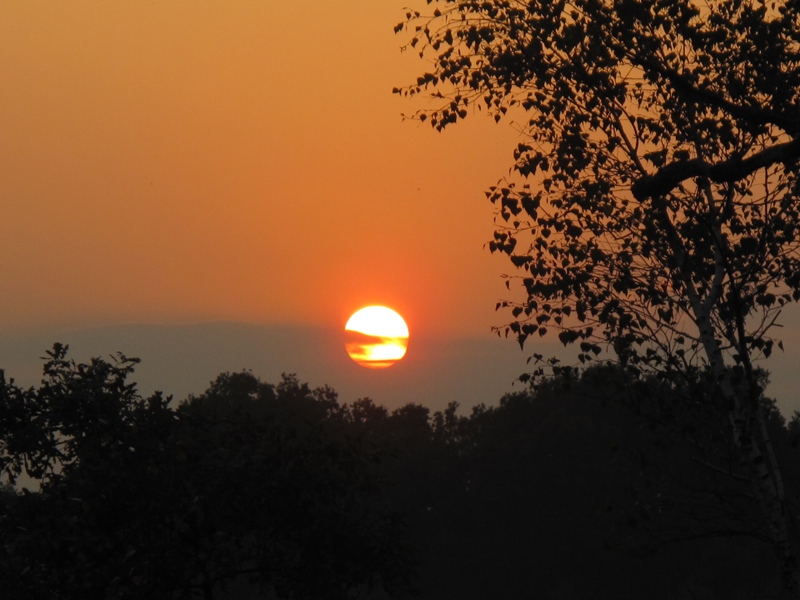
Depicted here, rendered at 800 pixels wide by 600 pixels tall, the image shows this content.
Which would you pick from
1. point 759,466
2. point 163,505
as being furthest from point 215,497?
point 759,466

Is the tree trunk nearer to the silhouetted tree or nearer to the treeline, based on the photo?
the treeline

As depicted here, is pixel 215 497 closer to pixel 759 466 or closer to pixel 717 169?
pixel 759 466

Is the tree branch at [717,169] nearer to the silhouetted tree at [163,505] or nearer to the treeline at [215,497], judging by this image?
the treeline at [215,497]

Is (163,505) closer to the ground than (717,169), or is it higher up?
closer to the ground

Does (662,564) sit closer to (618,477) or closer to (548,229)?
(618,477)

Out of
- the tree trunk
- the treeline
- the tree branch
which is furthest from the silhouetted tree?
the tree branch

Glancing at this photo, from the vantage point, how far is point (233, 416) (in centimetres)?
2398

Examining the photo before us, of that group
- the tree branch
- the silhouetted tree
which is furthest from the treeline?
the tree branch

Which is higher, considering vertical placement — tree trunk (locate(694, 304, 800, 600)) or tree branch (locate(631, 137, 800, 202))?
tree branch (locate(631, 137, 800, 202))

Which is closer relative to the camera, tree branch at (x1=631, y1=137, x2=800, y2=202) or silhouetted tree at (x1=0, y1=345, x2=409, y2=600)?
tree branch at (x1=631, y1=137, x2=800, y2=202)

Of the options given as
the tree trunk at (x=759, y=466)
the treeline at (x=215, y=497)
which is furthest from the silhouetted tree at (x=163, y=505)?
the tree trunk at (x=759, y=466)

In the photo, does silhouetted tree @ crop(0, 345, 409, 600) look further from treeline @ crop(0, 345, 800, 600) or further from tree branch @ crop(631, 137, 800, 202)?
tree branch @ crop(631, 137, 800, 202)

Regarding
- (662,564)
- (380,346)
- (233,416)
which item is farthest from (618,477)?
(233,416)

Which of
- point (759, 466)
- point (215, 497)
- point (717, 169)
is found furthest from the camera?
point (215, 497)
